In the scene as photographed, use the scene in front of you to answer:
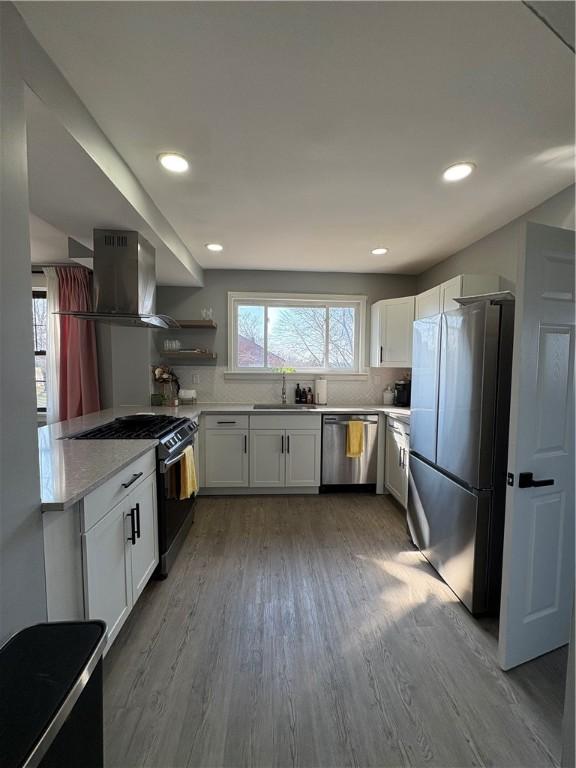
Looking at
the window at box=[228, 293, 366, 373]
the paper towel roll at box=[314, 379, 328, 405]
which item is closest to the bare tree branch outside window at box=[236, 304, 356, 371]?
the window at box=[228, 293, 366, 373]

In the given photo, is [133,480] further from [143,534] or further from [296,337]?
[296,337]

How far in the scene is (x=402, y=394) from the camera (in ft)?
13.2

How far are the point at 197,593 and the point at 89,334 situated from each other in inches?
112

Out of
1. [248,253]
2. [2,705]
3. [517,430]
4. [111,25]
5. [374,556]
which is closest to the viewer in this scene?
[2,705]

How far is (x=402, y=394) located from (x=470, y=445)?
211cm

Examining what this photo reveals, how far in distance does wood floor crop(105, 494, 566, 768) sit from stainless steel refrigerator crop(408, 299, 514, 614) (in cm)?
24

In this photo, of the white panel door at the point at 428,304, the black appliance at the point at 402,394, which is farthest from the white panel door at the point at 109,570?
the black appliance at the point at 402,394

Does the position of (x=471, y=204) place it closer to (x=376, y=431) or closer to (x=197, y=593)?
(x=376, y=431)

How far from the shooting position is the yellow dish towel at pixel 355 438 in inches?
141

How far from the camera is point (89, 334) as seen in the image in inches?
144

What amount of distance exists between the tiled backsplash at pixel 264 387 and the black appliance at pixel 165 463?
1414mm

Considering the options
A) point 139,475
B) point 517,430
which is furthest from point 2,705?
point 517,430

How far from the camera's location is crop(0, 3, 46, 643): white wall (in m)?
0.98

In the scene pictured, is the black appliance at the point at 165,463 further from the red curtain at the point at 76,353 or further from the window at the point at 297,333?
the window at the point at 297,333
